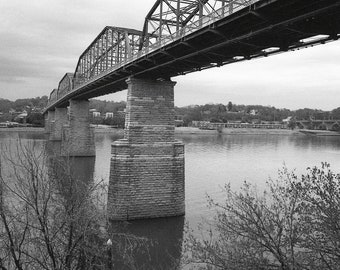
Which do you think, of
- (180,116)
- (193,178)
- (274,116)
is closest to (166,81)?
(193,178)

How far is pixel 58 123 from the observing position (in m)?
71.3

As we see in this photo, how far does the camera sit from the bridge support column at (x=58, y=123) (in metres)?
69.5

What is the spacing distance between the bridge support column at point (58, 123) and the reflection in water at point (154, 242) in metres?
55.6

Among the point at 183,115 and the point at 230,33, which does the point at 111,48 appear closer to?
the point at 230,33

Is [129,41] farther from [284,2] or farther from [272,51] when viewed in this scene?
[284,2]

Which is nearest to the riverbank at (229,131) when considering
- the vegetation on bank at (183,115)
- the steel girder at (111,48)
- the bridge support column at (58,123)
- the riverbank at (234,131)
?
the riverbank at (234,131)

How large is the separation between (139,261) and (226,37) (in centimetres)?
883

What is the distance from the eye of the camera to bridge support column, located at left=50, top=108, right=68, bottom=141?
69500mm

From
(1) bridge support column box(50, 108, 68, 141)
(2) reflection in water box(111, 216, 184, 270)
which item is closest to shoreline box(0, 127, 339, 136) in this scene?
(1) bridge support column box(50, 108, 68, 141)

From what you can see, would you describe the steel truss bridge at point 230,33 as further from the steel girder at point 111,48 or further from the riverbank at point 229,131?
the riverbank at point 229,131

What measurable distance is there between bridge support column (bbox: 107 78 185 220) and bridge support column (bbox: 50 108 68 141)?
53.6m

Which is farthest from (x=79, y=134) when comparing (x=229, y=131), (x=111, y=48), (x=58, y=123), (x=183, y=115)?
(x=183, y=115)

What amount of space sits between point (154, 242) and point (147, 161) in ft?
14.4

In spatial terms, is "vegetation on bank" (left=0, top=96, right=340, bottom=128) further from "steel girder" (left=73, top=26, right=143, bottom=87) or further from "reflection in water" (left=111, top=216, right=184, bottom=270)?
"reflection in water" (left=111, top=216, right=184, bottom=270)
